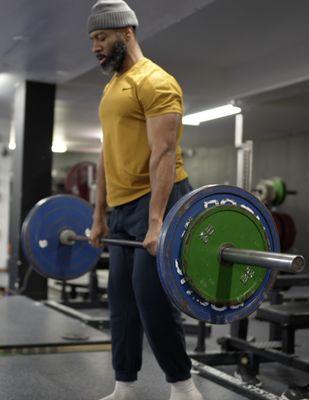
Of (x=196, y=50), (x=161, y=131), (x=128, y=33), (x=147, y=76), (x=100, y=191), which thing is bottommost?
(x=100, y=191)

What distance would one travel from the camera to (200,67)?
5.49 metres

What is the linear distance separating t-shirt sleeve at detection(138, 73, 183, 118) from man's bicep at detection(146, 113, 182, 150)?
14mm

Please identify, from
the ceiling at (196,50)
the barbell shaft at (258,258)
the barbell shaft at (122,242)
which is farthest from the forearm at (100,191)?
the ceiling at (196,50)

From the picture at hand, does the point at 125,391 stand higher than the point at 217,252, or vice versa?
the point at 217,252

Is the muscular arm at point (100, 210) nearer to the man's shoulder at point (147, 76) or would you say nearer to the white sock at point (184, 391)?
the man's shoulder at point (147, 76)

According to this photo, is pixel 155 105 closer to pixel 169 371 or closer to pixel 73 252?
pixel 169 371

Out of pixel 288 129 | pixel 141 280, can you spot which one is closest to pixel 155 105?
pixel 141 280

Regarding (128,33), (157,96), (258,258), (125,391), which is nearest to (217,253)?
(258,258)

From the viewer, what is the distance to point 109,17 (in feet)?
6.11

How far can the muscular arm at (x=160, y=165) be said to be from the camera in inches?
69.0

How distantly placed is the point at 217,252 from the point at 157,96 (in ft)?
1.55

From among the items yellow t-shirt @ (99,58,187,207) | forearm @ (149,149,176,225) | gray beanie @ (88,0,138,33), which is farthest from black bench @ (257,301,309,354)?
gray beanie @ (88,0,138,33)

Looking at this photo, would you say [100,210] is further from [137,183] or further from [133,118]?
[133,118]

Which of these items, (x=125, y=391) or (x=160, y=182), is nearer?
(x=160, y=182)
